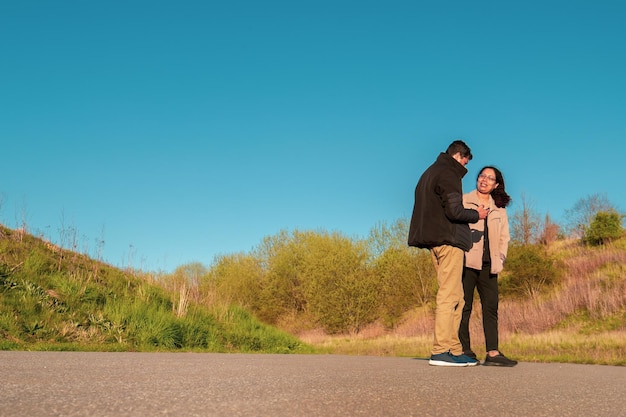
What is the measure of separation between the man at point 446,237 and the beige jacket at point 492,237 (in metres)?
0.46

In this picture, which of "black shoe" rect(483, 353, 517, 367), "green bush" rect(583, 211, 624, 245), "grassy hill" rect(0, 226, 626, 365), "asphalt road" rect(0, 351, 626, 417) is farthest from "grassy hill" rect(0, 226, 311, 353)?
"green bush" rect(583, 211, 624, 245)

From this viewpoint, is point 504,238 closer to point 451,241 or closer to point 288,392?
point 451,241

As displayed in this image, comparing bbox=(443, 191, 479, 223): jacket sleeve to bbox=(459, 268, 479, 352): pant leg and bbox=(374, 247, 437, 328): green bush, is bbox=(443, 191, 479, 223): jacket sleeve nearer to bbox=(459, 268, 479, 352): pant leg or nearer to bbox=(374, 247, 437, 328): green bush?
bbox=(459, 268, 479, 352): pant leg

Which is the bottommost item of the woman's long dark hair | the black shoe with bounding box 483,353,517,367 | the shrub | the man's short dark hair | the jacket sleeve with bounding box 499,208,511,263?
the black shoe with bounding box 483,353,517,367

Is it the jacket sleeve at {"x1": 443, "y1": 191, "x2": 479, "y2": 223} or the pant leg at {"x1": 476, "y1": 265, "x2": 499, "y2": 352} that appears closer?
the jacket sleeve at {"x1": 443, "y1": 191, "x2": 479, "y2": 223}

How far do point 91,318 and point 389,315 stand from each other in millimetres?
31877

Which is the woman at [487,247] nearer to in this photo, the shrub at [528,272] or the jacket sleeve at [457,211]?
the jacket sleeve at [457,211]

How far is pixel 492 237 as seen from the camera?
693 cm

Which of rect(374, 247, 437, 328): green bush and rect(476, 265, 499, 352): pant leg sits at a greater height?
rect(374, 247, 437, 328): green bush

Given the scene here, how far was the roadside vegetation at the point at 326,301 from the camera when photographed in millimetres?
10461

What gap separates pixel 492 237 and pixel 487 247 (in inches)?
5.6

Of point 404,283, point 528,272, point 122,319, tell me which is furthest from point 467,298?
point 404,283

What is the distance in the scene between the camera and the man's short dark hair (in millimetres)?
6527

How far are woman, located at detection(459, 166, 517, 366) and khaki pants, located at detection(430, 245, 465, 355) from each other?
643 millimetres
